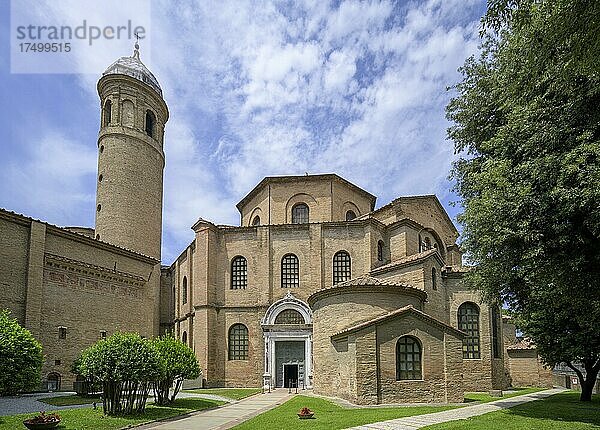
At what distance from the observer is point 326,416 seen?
58.6 feet

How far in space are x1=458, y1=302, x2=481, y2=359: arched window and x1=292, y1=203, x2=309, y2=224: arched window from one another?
13.6m

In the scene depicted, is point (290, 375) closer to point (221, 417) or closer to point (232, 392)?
point (232, 392)

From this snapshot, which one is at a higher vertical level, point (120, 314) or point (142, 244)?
point (142, 244)

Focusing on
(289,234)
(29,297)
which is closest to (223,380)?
(289,234)

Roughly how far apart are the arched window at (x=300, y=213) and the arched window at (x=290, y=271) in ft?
12.1

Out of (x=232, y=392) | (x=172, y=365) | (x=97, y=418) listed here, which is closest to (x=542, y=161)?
(x=97, y=418)

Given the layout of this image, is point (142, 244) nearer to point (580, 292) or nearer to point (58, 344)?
point (58, 344)

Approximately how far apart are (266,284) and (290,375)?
6364 mm

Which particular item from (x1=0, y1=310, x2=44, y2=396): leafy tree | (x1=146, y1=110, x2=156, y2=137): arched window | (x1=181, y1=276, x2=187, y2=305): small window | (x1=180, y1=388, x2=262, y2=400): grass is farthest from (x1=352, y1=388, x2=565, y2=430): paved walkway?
(x1=146, y1=110, x2=156, y2=137): arched window

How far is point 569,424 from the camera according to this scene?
1553 centimetres

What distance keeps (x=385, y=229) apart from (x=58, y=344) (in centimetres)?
2172

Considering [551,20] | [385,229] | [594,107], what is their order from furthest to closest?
[385,229]
[594,107]
[551,20]

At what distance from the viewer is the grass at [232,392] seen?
28698 millimetres

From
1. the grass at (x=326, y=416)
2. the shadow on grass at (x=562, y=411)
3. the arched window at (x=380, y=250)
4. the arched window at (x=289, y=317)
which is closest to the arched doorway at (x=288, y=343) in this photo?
the arched window at (x=289, y=317)
